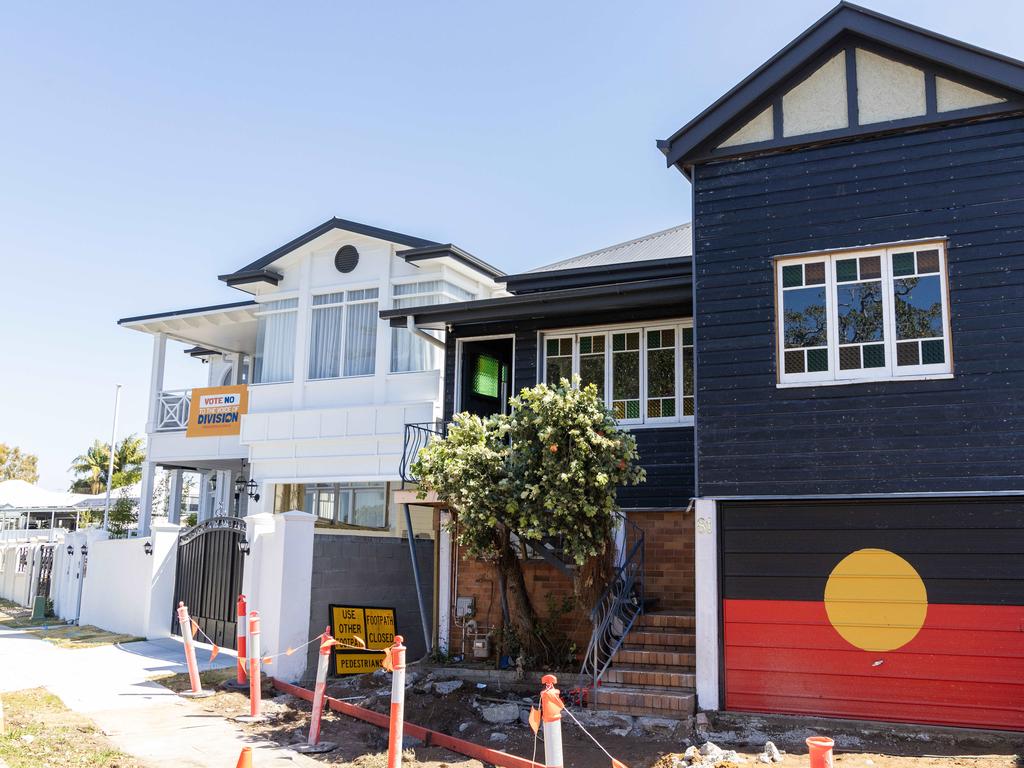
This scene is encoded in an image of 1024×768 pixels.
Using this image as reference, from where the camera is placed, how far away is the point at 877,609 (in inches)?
379

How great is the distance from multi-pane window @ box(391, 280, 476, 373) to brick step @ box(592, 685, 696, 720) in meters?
8.94

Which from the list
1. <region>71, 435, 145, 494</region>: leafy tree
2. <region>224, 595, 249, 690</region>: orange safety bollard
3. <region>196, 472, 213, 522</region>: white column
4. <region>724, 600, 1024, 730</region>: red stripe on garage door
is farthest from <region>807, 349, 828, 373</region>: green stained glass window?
<region>71, 435, 145, 494</region>: leafy tree

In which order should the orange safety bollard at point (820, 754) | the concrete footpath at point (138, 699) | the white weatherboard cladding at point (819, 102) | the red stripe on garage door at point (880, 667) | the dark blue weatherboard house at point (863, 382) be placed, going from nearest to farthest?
the orange safety bollard at point (820, 754), the concrete footpath at point (138, 699), the red stripe on garage door at point (880, 667), the dark blue weatherboard house at point (863, 382), the white weatherboard cladding at point (819, 102)

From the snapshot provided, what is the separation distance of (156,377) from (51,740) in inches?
594

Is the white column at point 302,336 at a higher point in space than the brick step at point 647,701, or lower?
higher

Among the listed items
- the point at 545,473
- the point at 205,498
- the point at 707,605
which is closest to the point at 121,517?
the point at 205,498

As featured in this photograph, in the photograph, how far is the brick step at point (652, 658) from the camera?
416 inches

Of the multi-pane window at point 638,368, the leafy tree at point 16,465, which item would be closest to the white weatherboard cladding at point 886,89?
the multi-pane window at point 638,368

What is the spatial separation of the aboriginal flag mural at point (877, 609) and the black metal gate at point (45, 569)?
59.1ft

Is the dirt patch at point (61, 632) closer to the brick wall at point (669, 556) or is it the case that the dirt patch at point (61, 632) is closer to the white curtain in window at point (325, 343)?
the white curtain in window at point (325, 343)

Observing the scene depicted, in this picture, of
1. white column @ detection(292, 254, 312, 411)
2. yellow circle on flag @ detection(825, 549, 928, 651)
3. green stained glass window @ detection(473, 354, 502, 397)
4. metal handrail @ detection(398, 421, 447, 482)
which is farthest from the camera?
white column @ detection(292, 254, 312, 411)

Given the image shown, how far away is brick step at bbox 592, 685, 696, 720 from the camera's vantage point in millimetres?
9758

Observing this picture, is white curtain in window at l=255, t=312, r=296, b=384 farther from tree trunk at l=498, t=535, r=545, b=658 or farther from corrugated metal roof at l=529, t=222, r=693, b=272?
tree trunk at l=498, t=535, r=545, b=658

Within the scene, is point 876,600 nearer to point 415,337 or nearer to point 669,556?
point 669,556
